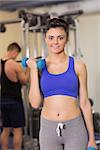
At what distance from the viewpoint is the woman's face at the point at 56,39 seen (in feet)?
5.72

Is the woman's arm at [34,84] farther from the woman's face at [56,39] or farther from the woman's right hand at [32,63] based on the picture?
the woman's face at [56,39]

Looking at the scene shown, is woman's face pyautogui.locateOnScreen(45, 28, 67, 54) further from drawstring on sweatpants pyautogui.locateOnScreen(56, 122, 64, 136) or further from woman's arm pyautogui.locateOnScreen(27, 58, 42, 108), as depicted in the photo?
drawstring on sweatpants pyautogui.locateOnScreen(56, 122, 64, 136)

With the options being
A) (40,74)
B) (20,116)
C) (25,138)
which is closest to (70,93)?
(40,74)

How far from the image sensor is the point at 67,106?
5.78ft

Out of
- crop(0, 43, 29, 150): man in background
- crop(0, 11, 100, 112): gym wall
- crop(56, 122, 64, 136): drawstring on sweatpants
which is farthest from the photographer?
crop(0, 11, 100, 112): gym wall

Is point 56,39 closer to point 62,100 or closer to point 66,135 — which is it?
point 62,100

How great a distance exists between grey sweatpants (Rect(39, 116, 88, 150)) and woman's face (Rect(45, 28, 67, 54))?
1.35ft

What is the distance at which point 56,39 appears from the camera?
1743mm

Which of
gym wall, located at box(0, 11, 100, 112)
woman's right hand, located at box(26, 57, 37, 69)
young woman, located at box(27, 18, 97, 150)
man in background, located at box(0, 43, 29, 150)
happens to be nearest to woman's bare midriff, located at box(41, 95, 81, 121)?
young woman, located at box(27, 18, 97, 150)

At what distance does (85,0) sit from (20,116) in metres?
2.61

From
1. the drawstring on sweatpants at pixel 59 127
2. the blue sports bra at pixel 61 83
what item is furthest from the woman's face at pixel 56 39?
the drawstring on sweatpants at pixel 59 127

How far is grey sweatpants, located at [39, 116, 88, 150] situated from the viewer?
1726mm

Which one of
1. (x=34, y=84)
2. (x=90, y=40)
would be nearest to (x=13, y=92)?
(x=34, y=84)

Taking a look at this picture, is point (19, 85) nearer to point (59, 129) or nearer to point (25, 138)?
point (25, 138)
